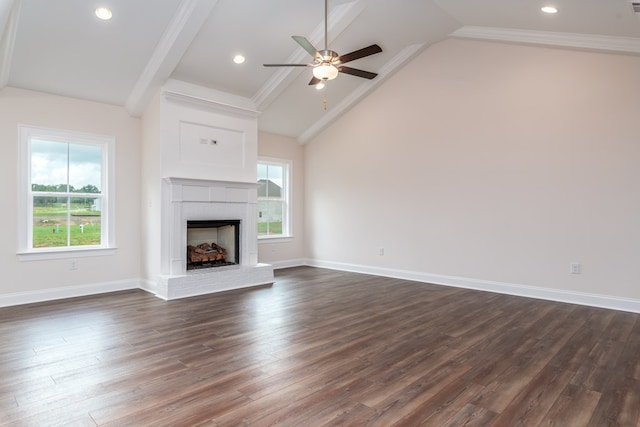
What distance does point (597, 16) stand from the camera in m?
3.90

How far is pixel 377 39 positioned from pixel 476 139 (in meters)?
2.11

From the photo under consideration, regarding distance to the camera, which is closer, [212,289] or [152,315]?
[152,315]

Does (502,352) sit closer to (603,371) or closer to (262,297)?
(603,371)

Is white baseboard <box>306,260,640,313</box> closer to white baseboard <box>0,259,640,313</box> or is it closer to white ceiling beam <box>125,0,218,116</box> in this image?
white baseboard <box>0,259,640,313</box>

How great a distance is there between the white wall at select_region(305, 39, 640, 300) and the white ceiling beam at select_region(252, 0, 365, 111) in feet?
5.54

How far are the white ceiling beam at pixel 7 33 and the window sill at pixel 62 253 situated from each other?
6.79 ft

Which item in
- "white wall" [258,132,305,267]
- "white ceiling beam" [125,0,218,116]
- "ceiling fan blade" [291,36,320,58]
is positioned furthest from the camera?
"white wall" [258,132,305,267]

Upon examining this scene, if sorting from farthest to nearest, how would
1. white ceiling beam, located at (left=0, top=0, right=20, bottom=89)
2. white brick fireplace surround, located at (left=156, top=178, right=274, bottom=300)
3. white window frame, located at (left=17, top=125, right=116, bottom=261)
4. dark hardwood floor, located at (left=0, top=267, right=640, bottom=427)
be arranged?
1. white brick fireplace surround, located at (left=156, top=178, right=274, bottom=300)
2. white window frame, located at (left=17, top=125, right=116, bottom=261)
3. white ceiling beam, located at (left=0, top=0, right=20, bottom=89)
4. dark hardwood floor, located at (left=0, top=267, right=640, bottom=427)

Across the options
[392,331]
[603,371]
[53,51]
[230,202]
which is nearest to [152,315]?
[230,202]

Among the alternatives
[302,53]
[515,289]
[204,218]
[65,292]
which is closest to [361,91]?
[302,53]

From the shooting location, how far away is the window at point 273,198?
758 centimetres

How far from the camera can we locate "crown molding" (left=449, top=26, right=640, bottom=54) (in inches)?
171

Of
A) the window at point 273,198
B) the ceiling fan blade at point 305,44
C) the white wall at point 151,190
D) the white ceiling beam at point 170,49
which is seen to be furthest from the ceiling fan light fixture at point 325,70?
the window at point 273,198

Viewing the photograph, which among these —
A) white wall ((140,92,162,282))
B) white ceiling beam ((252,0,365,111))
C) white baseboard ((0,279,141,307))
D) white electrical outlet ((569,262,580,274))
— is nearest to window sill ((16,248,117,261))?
white baseboard ((0,279,141,307))
